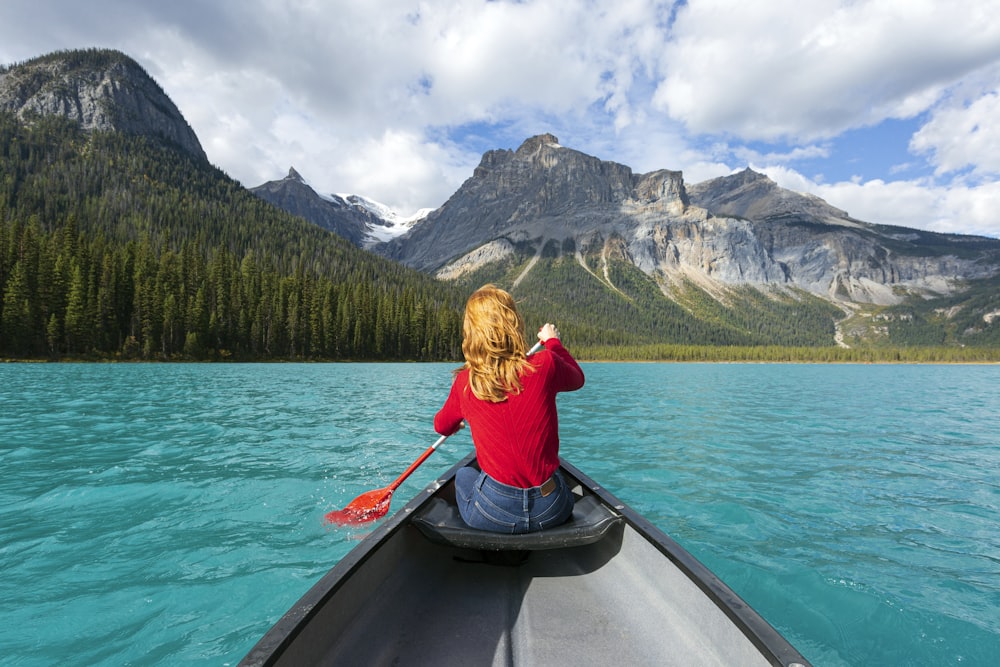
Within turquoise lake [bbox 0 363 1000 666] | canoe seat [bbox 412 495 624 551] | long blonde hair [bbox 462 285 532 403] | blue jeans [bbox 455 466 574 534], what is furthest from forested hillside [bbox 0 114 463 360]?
long blonde hair [bbox 462 285 532 403]

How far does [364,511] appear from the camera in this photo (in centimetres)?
828

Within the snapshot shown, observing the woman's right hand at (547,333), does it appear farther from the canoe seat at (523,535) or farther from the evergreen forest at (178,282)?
the evergreen forest at (178,282)

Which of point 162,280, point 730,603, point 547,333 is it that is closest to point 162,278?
point 162,280

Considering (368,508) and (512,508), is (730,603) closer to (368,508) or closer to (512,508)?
(512,508)

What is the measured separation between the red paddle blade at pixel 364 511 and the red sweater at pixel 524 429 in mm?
4560

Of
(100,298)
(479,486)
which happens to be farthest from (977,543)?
(100,298)

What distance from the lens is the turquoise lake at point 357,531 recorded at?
520 centimetres

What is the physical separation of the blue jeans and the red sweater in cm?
9

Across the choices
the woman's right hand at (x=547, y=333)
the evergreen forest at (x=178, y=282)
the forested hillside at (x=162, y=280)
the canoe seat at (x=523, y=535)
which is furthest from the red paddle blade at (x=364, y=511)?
the forested hillside at (x=162, y=280)

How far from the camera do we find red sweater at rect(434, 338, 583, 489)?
4211mm

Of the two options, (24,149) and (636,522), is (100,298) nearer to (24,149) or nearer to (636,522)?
(636,522)

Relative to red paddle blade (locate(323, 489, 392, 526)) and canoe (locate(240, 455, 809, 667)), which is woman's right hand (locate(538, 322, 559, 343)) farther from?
red paddle blade (locate(323, 489, 392, 526))

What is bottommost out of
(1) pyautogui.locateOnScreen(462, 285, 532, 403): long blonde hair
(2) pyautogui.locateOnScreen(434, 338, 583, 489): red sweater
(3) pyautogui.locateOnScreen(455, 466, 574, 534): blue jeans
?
(3) pyautogui.locateOnScreen(455, 466, 574, 534): blue jeans

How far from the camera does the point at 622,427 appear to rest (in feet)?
64.7
